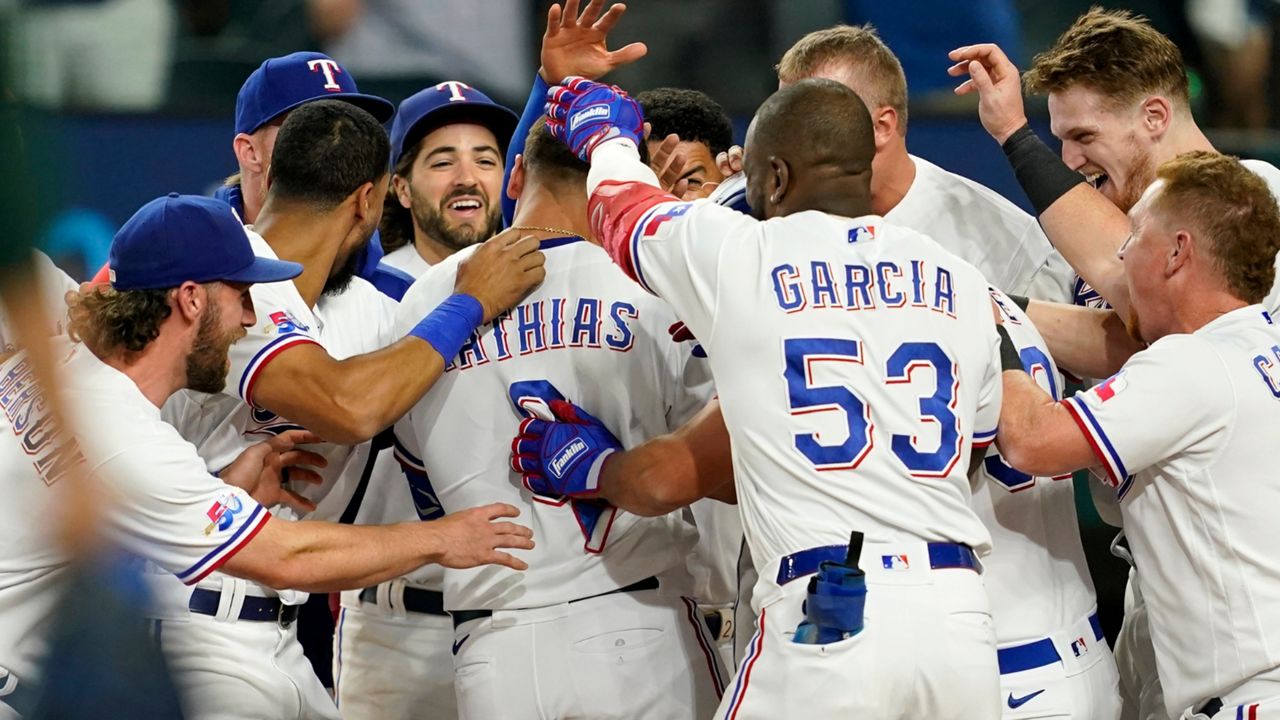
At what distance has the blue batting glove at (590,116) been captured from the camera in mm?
3393

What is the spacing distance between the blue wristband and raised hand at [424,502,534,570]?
1.20 ft

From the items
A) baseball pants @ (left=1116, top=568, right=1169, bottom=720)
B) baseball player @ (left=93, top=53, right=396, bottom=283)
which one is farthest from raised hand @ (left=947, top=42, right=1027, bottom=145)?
baseball player @ (left=93, top=53, right=396, bottom=283)

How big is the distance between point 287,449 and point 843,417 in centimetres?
150

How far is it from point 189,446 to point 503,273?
31.8 inches

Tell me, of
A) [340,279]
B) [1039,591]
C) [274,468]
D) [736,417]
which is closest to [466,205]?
[340,279]

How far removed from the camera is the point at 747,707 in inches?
112

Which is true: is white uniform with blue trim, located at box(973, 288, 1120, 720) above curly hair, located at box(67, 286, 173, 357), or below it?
below

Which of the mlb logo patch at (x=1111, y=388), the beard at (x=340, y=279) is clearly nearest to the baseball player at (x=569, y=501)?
the beard at (x=340, y=279)

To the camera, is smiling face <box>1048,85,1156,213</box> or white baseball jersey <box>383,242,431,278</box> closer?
smiling face <box>1048,85,1156,213</box>

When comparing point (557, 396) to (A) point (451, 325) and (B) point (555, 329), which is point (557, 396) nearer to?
(B) point (555, 329)

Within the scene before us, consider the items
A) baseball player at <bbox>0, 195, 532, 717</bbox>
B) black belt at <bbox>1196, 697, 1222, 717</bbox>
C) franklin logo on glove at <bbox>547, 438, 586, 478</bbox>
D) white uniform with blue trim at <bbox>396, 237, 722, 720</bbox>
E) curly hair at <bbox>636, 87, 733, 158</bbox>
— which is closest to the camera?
baseball player at <bbox>0, 195, 532, 717</bbox>

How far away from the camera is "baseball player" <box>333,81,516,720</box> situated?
4180mm

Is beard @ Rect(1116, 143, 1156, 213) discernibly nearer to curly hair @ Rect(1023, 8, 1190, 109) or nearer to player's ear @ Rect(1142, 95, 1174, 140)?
player's ear @ Rect(1142, 95, 1174, 140)

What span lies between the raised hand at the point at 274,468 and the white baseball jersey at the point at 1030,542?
1.62 m
